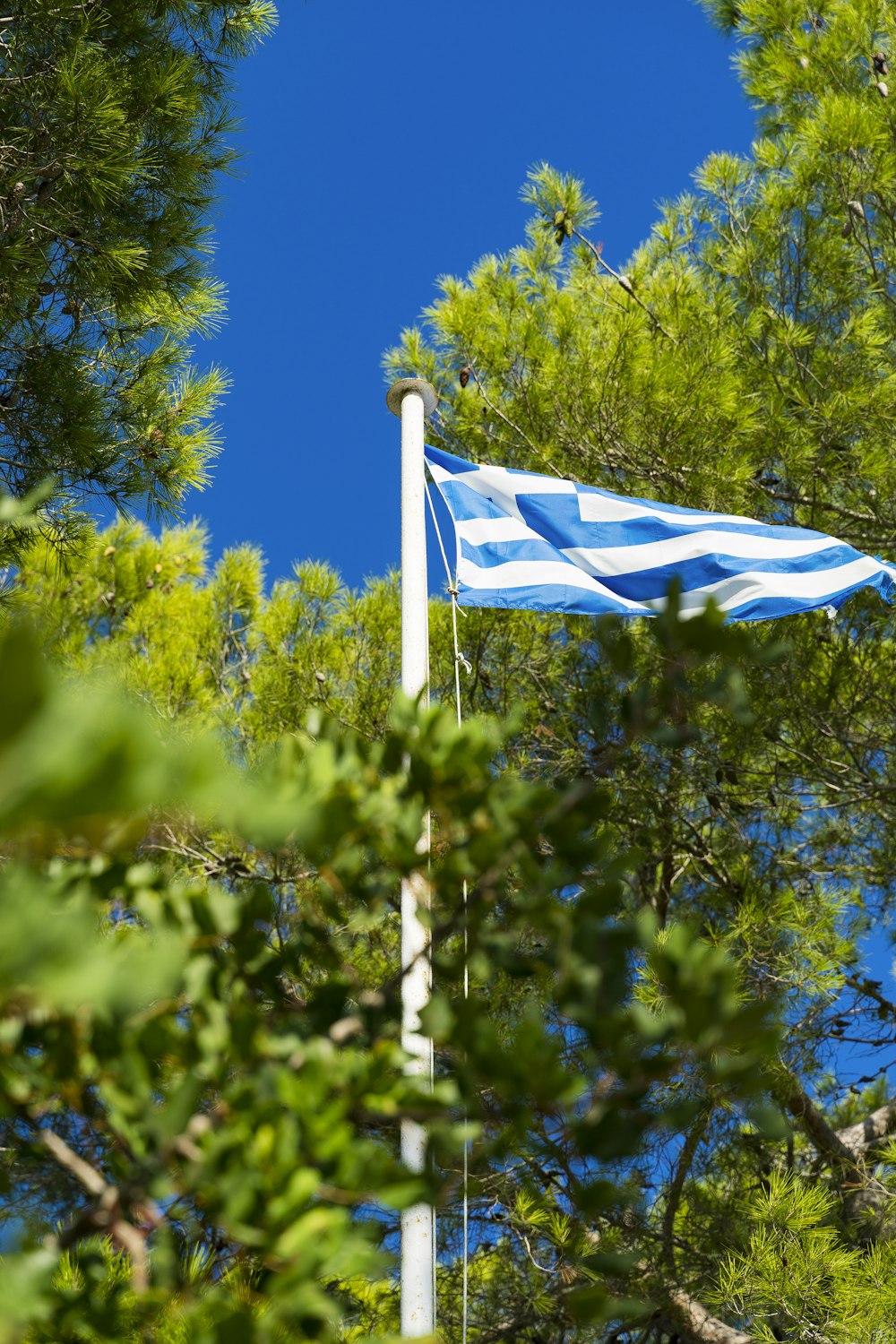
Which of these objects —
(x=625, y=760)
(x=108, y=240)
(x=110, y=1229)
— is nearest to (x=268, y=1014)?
(x=110, y=1229)

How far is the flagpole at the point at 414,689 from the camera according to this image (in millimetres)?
2336

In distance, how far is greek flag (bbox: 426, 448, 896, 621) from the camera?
3.50 m

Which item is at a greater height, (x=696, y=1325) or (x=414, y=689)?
(x=414, y=689)

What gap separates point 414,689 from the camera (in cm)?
292

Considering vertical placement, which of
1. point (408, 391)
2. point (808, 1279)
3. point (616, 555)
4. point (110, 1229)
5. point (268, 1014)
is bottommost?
point (110, 1229)

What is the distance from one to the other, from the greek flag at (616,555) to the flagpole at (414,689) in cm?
21

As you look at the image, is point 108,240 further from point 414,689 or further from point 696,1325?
point 696,1325

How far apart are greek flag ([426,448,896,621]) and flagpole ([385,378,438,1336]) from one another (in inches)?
8.4

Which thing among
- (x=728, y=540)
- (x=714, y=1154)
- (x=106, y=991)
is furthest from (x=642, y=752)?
(x=106, y=991)

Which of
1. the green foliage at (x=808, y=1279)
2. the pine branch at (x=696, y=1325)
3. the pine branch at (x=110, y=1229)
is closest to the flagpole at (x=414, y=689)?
the pine branch at (x=110, y=1229)

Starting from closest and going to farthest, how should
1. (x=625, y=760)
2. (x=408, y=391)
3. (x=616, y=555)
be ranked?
(x=408, y=391), (x=616, y=555), (x=625, y=760)

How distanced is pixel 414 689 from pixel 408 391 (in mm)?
1036

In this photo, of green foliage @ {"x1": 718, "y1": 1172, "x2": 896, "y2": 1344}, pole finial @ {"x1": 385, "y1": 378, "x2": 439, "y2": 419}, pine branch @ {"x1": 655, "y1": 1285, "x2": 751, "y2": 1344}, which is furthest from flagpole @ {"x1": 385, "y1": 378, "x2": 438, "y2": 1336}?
pine branch @ {"x1": 655, "y1": 1285, "x2": 751, "y2": 1344}

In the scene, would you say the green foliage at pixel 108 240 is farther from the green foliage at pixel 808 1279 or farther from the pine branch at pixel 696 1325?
the pine branch at pixel 696 1325
